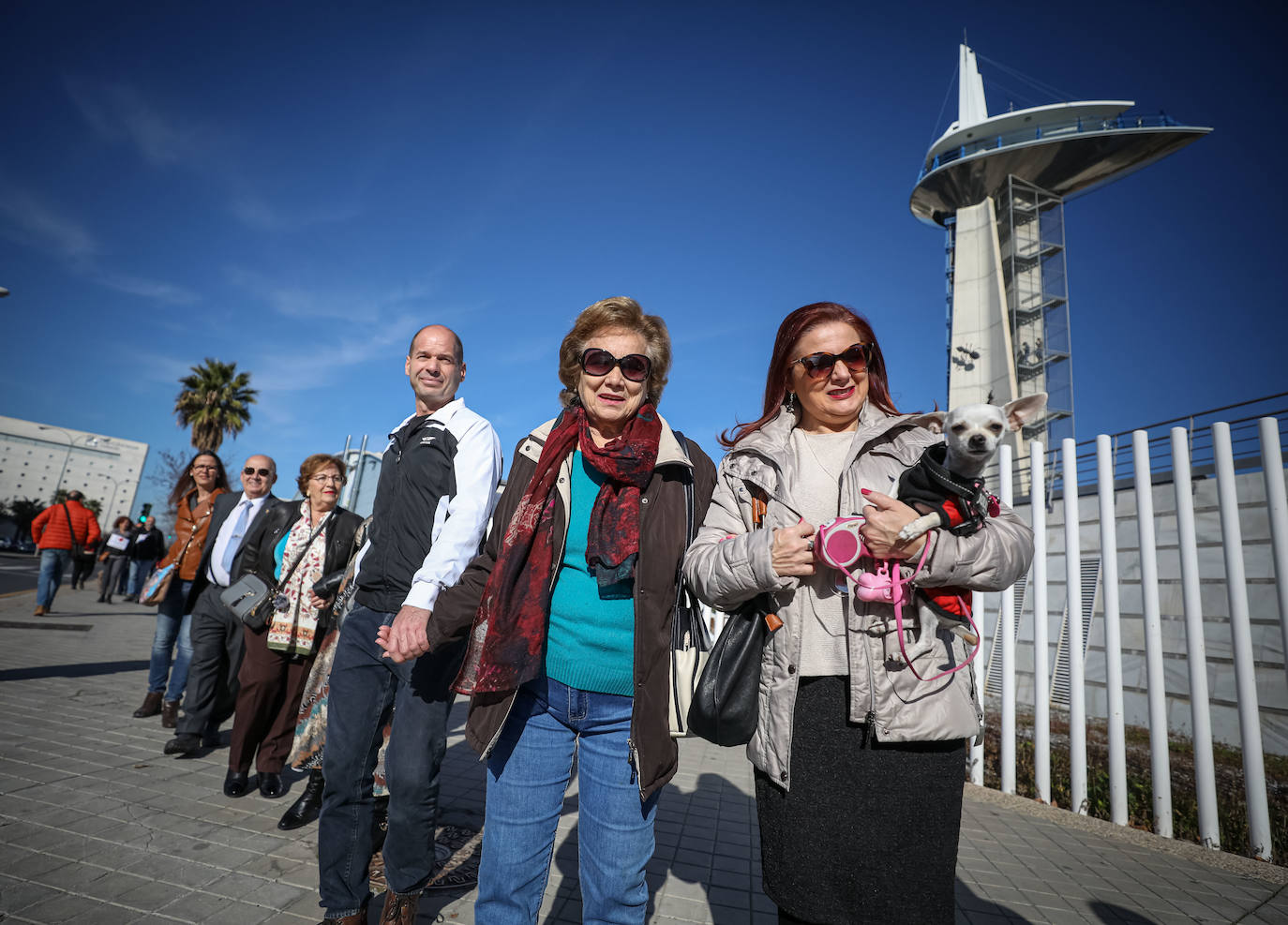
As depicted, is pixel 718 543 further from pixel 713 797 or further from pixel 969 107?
pixel 969 107

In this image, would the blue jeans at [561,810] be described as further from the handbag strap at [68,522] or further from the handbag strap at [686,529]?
the handbag strap at [68,522]

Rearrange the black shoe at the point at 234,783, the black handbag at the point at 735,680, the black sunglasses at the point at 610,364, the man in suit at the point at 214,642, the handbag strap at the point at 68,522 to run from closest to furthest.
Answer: the black handbag at the point at 735,680
the black sunglasses at the point at 610,364
the black shoe at the point at 234,783
the man in suit at the point at 214,642
the handbag strap at the point at 68,522

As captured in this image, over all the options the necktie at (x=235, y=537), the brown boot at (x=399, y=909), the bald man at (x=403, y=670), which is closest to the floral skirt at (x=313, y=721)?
the bald man at (x=403, y=670)

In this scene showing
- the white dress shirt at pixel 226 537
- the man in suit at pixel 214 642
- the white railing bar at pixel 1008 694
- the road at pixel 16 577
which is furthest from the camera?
the road at pixel 16 577

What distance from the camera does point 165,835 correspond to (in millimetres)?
3471

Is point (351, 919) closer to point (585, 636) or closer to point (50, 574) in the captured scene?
point (585, 636)

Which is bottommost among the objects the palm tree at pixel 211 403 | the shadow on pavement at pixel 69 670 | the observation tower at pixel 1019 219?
the shadow on pavement at pixel 69 670

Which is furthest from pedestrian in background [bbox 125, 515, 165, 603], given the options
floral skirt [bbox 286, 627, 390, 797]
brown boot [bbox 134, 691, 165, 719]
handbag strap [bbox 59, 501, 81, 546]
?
floral skirt [bbox 286, 627, 390, 797]

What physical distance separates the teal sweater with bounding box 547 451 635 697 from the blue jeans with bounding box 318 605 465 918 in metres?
0.72

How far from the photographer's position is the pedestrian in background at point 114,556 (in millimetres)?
14203

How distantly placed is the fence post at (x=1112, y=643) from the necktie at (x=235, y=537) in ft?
23.3

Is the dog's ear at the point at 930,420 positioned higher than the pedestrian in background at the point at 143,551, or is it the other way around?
the dog's ear at the point at 930,420

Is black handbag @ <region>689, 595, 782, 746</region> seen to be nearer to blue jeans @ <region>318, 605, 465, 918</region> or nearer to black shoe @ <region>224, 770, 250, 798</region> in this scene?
blue jeans @ <region>318, 605, 465, 918</region>

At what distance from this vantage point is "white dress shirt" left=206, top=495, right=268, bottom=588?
17.0 feet
